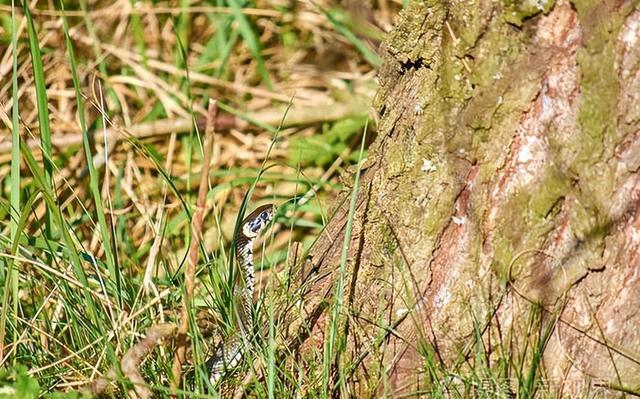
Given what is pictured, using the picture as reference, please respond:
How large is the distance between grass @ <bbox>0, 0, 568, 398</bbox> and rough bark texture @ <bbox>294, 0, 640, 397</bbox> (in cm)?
3

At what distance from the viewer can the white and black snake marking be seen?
2043mm

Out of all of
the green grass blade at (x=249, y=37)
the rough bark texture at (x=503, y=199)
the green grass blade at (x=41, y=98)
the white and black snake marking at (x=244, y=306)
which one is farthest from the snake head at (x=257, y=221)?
the green grass blade at (x=249, y=37)

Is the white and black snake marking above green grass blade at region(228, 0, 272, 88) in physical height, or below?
below

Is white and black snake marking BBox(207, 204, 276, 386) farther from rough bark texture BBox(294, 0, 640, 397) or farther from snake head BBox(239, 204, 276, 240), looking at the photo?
rough bark texture BBox(294, 0, 640, 397)

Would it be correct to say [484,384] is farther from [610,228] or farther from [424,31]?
[424,31]

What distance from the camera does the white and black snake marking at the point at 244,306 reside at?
2043 millimetres

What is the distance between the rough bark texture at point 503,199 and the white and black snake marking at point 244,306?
0.54 feet

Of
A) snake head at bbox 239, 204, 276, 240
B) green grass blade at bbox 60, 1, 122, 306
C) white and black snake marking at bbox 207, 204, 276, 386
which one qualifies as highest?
green grass blade at bbox 60, 1, 122, 306

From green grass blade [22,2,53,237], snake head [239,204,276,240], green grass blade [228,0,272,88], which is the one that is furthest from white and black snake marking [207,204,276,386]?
green grass blade [228,0,272,88]

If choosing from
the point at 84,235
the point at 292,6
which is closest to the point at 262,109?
the point at 292,6

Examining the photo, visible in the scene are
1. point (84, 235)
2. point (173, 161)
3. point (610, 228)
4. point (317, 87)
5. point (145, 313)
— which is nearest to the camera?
point (610, 228)

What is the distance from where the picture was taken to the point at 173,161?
12.1 ft

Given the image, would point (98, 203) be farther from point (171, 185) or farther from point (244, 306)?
point (244, 306)

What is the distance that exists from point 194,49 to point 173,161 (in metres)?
0.59
